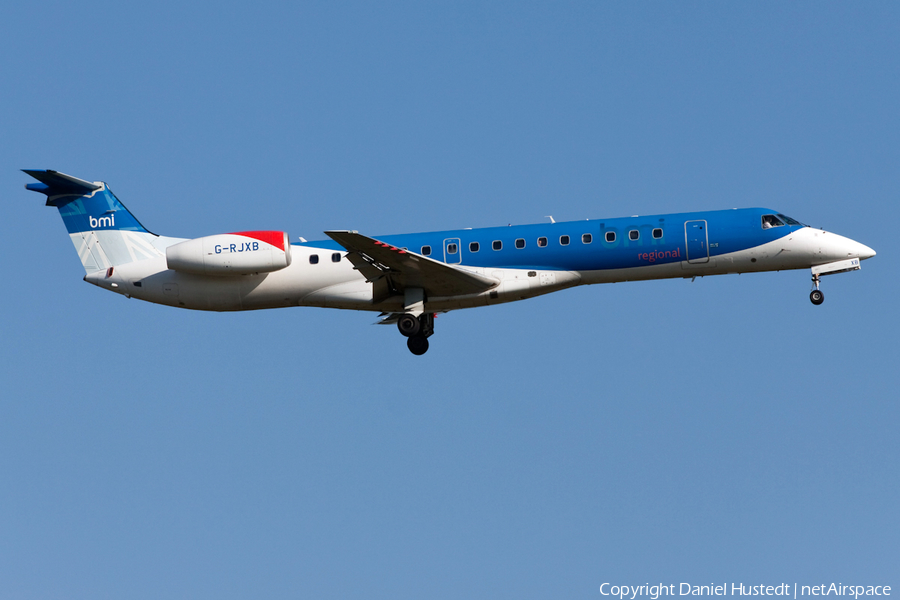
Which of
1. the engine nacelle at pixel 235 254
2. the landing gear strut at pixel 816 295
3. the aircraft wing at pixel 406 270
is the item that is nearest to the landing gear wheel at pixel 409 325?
the aircraft wing at pixel 406 270

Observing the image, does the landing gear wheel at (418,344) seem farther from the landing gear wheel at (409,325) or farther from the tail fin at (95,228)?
the tail fin at (95,228)

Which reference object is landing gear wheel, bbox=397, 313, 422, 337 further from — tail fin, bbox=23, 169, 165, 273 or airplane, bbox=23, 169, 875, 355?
tail fin, bbox=23, 169, 165, 273

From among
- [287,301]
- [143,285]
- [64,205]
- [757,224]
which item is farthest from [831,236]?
[64,205]

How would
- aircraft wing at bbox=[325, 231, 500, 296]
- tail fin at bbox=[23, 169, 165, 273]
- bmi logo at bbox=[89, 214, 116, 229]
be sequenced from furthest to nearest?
bmi logo at bbox=[89, 214, 116, 229] < tail fin at bbox=[23, 169, 165, 273] < aircraft wing at bbox=[325, 231, 500, 296]

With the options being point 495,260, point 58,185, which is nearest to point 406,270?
point 495,260

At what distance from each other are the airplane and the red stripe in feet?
0.09

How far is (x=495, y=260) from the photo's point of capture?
25.0 metres

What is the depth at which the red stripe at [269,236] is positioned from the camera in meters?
24.9

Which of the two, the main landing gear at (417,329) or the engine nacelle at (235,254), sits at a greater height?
the engine nacelle at (235,254)

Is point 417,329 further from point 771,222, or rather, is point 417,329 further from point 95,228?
point 95,228

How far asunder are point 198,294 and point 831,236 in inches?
669

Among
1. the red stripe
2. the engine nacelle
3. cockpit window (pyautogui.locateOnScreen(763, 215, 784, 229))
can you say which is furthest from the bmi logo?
cockpit window (pyautogui.locateOnScreen(763, 215, 784, 229))

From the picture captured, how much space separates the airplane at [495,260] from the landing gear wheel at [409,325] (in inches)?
1.0

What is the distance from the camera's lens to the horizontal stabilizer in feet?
87.1
